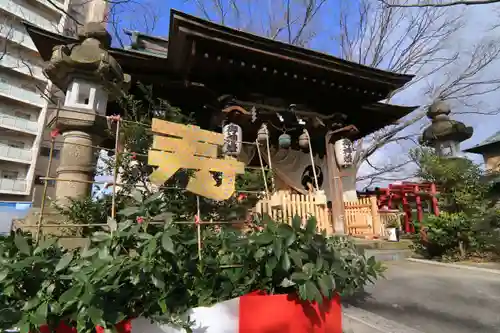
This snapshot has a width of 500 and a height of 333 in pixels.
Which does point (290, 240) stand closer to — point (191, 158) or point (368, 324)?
point (191, 158)

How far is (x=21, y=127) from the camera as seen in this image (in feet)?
84.6

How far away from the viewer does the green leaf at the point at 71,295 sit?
5.09ft

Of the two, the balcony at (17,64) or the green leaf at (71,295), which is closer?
the green leaf at (71,295)

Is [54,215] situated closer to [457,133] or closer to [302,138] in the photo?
[302,138]

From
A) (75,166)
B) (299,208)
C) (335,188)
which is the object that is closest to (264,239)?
(75,166)

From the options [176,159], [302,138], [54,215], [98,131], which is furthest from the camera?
[302,138]

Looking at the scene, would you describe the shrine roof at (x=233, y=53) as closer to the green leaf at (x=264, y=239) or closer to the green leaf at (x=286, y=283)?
the green leaf at (x=264, y=239)

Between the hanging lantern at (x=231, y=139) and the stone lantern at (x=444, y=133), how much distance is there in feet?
21.4

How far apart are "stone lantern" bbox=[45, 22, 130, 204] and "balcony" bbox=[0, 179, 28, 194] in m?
27.4

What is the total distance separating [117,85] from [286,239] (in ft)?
11.5

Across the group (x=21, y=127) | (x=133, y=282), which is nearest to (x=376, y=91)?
(x=133, y=282)

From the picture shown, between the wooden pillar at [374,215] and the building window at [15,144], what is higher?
the building window at [15,144]

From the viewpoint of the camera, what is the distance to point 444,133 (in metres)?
8.23

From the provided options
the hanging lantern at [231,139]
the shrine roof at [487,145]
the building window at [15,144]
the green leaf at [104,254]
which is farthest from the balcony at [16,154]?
the shrine roof at [487,145]
